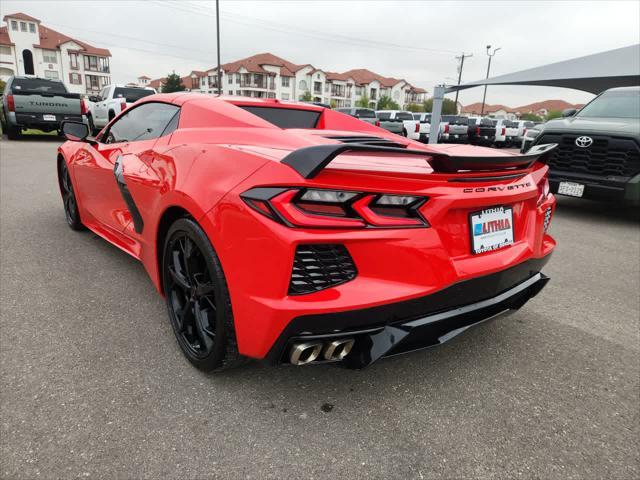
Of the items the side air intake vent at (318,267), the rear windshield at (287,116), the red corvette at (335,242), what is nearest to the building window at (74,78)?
the rear windshield at (287,116)

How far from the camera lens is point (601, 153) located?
5602mm

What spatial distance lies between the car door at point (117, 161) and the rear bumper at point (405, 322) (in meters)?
1.59

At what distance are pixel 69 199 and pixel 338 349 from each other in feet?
12.5

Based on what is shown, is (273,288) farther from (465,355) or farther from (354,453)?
(465,355)

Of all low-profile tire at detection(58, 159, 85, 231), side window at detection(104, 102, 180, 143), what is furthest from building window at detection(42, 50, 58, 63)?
side window at detection(104, 102, 180, 143)

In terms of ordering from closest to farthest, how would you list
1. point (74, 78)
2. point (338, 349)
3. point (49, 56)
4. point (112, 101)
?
point (338, 349) → point (112, 101) → point (49, 56) → point (74, 78)

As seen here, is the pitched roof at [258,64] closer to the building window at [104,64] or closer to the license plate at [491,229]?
the building window at [104,64]

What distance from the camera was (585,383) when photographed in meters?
2.11

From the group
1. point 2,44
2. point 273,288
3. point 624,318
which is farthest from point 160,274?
point 2,44

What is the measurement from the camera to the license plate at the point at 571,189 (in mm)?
5715

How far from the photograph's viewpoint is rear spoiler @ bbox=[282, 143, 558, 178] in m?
1.41

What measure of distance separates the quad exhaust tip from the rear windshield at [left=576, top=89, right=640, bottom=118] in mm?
6571

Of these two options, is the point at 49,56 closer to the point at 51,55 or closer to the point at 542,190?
the point at 51,55

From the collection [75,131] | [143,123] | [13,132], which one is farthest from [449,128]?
[143,123]
